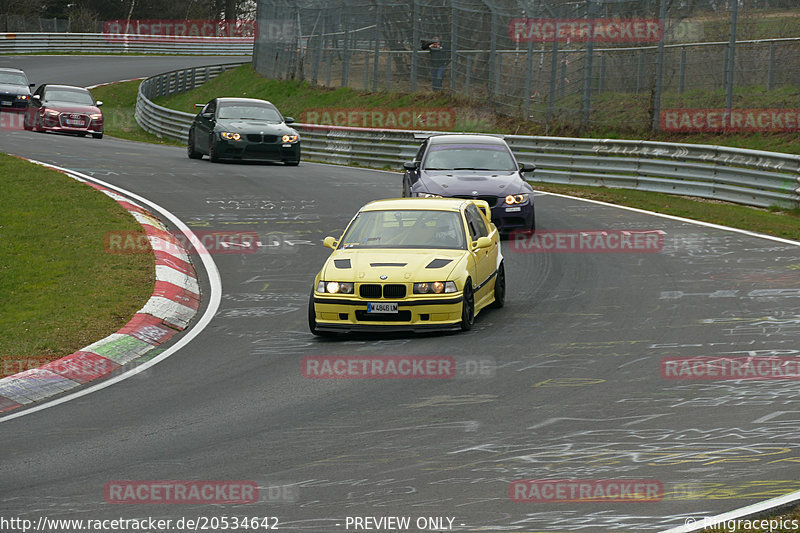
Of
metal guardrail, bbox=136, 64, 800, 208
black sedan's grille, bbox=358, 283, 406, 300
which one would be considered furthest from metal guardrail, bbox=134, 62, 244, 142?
black sedan's grille, bbox=358, 283, 406, 300

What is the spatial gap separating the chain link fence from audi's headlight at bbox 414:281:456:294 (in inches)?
667

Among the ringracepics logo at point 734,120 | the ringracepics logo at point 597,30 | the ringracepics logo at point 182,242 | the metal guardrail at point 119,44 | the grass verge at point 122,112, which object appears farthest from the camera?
the metal guardrail at point 119,44

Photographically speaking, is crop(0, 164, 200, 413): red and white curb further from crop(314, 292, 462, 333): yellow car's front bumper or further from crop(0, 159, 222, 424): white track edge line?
crop(314, 292, 462, 333): yellow car's front bumper

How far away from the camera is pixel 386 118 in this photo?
39.1 meters

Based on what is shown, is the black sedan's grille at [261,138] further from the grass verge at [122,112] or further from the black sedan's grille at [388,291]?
the black sedan's grille at [388,291]

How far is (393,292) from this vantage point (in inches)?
450

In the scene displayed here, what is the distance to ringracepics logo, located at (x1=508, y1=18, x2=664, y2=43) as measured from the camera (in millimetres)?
29062

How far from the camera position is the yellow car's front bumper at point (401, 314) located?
1141 cm

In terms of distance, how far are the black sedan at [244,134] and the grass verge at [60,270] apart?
22.1ft

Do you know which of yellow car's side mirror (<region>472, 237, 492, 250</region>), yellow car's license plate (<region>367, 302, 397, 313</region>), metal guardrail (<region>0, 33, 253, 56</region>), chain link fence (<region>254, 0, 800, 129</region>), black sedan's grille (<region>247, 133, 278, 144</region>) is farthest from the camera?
metal guardrail (<region>0, 33, 253, 56</region>)

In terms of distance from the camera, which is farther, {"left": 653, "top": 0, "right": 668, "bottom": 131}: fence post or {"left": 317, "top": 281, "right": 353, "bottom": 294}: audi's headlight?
{"left": 653, "top": 0, "right": 668, "bottom": 131}: fence post
